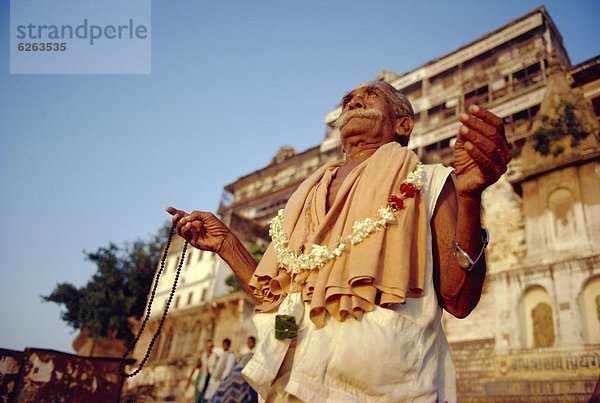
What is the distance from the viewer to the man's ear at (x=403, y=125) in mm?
2826

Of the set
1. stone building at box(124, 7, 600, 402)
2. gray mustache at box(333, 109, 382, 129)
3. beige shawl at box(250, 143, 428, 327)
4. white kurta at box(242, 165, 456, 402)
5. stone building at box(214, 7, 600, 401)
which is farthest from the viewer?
stone building at box(124, 7, 600, 402)

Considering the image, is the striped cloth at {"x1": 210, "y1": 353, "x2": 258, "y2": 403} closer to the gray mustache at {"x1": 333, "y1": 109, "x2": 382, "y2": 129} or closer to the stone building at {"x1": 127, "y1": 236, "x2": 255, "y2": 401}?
the gray mustache at {"x1": 333, "y1": 109, "x2": 382, "y2": 129}

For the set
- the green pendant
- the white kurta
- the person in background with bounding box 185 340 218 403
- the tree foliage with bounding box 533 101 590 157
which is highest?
the tree foliage with bounding box 533 101 590 157

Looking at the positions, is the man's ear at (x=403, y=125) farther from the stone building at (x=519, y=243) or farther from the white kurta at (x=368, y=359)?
the white kurta at (x=368, y=359)

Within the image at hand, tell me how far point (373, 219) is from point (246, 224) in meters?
28.6

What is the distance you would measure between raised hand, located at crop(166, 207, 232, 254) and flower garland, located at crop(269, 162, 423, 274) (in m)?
0.59

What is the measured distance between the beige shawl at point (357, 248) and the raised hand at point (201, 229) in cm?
38

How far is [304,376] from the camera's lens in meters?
1.72

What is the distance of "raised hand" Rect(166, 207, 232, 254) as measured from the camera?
263 cm

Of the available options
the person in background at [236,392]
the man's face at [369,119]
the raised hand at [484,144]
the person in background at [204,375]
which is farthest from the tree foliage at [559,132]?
the raised hand at [484,144]

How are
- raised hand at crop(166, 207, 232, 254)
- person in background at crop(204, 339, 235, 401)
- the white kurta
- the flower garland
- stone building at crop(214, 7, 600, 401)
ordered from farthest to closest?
stone building at crop(214, 7, 600, 401)
person in background at crop(204, 339, 235, 401)
raised hand at crop(166, 207, 232, 254)
the flower garland
the white kurta

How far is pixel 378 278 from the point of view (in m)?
1.81

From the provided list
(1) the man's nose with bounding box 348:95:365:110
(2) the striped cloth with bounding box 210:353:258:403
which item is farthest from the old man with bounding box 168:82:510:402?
(2) the striped cloth with bounding box 210:353:258:403

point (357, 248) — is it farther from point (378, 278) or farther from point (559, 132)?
point (559, 132)
